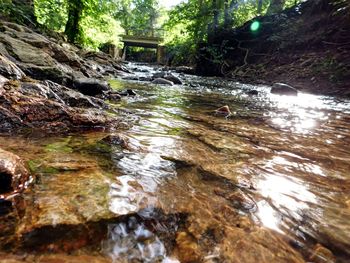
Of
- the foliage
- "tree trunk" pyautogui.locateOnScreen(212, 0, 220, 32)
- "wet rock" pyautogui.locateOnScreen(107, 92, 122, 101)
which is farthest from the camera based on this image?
the foliage

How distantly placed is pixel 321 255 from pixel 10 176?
1396 millimetres

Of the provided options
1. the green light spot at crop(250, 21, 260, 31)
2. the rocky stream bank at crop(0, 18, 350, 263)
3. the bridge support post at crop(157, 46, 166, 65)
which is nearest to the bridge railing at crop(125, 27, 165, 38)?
the bridge support post at crop(157, 46, 166, 65)

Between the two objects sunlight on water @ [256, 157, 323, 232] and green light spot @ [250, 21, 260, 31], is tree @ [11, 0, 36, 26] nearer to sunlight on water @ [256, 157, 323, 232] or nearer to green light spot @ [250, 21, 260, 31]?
sunlight on water @ [256, 157, 323, 232]

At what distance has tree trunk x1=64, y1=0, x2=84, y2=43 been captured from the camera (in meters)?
11.9

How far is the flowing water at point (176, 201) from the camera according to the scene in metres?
1.02

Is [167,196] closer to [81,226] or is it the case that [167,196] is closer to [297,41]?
[81,226]

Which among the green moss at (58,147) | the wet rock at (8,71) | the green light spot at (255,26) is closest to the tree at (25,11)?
the wet rock at (8,71)

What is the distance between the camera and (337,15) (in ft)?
33.2

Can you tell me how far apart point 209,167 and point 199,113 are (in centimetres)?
222

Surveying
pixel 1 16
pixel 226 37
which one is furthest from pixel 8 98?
pixel 226 37

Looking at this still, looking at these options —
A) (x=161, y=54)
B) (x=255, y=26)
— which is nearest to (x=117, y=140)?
(x=255, y=26)

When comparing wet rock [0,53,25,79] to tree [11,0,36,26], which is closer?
wet rock [0,53,25,79]

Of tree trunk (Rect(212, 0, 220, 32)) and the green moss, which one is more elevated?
tree trunk (Rect(212, 0, 220, 32))

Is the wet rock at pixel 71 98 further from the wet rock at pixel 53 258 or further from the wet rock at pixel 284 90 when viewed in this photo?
the wet rock at pixel 284 90
